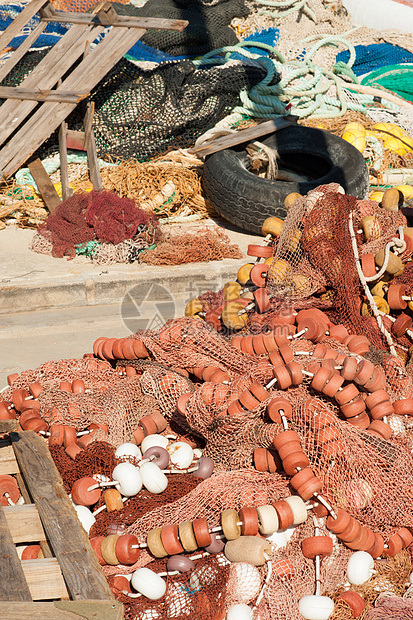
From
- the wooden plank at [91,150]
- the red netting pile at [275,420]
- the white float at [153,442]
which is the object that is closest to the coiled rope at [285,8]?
the wooden plank at [91,150]

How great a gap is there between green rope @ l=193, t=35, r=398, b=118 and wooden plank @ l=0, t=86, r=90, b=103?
7.25ft

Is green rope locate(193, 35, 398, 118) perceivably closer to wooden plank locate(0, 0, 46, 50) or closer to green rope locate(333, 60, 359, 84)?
green rope locate(333, 60, 359, 84)

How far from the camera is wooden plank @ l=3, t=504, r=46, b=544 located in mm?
2676

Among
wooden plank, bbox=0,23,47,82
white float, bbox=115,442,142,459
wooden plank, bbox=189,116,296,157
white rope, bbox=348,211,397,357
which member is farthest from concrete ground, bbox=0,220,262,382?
wooden plank, bbox=0,23,47,82

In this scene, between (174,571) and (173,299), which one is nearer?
(174,571)

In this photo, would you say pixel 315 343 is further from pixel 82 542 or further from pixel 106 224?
pixel 106 224

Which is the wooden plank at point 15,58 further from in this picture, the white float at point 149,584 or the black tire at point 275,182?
the white float at point 149,584

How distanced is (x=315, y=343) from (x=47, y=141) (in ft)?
15.7

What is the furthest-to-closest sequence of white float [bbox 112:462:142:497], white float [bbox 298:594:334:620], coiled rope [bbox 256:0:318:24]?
coiled rope [bbox 256:0:318:24]
white float [bbox 112:462:142:497]
white float [bbox 298:594:334:620]

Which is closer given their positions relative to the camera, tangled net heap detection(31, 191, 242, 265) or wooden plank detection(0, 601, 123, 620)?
wooden plank detection(0, 601, 123, 620)

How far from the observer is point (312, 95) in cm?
855

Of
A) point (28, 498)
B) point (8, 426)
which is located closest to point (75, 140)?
point (8, 426)

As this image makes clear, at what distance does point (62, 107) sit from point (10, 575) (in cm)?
563

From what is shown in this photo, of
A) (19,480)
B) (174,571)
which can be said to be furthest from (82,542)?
(19,480)
